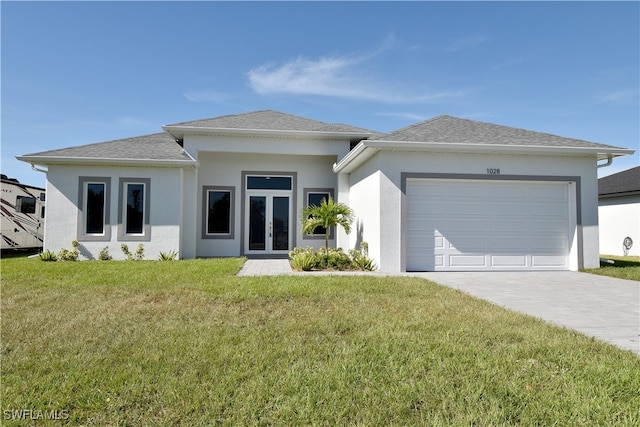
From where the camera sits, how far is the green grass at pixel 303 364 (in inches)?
106

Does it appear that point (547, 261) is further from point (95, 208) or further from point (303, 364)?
point (95, 208)

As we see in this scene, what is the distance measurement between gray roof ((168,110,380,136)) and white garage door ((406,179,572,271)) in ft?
16.0

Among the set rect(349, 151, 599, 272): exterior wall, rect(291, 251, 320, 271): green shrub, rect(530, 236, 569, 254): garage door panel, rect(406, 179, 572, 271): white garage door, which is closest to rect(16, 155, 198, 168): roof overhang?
rect(291, 251, 320, 271): green shrub

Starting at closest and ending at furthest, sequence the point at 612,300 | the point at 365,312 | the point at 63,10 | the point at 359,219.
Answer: the point at 365,312 → the point at 612,300 → the point at 63,10 → the point at 359,219

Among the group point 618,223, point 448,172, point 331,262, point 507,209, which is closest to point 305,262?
point 331,262

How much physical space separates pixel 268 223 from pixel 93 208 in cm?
649

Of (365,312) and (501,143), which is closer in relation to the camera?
(365,312)

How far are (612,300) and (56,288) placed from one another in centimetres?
1069

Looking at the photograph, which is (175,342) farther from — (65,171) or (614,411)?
(65,171)

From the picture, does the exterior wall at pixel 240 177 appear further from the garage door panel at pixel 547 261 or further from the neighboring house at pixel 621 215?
the neighboring house at pixel 621 215

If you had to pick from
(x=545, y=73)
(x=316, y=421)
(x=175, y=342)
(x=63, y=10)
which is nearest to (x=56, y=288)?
(x=175, y=342)

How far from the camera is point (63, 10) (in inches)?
369

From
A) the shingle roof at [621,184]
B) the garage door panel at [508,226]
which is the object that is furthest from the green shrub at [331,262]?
the shingle roof at [621,184]

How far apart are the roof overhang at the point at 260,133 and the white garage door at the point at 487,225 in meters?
4.30
